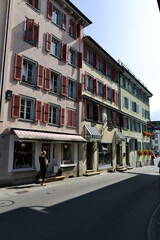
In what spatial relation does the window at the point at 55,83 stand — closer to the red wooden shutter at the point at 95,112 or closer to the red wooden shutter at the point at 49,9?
the red wooden shutter at the point at 49,9

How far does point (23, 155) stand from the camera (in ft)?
40.3

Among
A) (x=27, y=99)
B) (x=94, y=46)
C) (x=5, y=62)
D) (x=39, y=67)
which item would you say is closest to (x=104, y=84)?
(x=94, y=46)

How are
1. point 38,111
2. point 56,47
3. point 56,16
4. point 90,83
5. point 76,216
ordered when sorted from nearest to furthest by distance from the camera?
point 76,216 → point 38,111 → point 56,47 → point 56,16 → point 90,83

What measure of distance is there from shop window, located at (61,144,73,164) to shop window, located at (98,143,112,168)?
451 cm

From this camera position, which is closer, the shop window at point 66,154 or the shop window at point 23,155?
the shop window at point 23,155

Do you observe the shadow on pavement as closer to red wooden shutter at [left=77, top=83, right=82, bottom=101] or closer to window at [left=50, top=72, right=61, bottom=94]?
window at [left=50, top=72, right=61, bottom=94]

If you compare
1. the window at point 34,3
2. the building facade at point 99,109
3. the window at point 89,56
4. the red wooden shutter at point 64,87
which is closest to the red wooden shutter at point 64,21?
the building facade at point 99,109

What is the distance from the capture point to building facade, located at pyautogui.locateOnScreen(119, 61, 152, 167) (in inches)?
1049

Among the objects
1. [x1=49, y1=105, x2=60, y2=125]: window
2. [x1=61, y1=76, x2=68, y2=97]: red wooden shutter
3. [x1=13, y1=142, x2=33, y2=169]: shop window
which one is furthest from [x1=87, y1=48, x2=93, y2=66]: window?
[x1=13, y1=142, x2=33, y2=169]: shop window

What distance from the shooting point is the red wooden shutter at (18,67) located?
12.0 metres

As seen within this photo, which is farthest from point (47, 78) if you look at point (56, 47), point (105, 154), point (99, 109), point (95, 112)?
point (105, 154)

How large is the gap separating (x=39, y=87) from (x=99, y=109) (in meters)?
8.92

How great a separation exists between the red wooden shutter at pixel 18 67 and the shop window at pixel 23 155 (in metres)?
4.26

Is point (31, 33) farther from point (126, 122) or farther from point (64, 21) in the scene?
point (126, 122)
